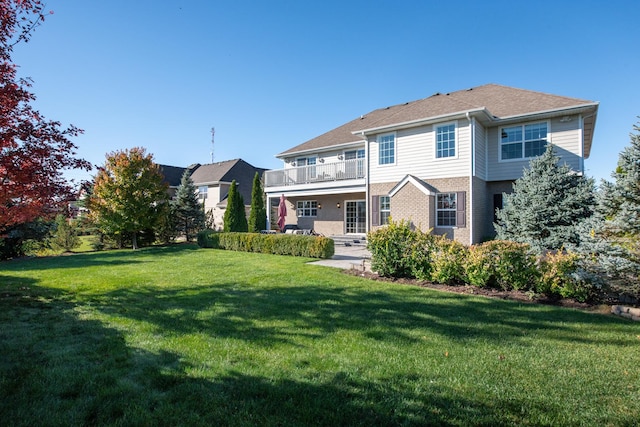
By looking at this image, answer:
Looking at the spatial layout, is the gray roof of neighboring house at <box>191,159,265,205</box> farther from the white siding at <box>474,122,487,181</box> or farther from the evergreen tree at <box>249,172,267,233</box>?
the white siding at <box>474,122,487,181</box>

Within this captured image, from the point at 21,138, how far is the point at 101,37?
499cm

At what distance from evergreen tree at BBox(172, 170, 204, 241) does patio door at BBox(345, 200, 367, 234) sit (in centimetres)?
1158

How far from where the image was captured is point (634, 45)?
31.2ft

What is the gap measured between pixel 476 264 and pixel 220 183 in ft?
92.0

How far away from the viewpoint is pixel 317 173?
64.8 ft

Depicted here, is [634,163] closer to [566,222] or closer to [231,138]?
[566,222]

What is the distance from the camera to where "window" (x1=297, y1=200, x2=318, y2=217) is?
21667mm

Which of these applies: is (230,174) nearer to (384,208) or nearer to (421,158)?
(384,208)

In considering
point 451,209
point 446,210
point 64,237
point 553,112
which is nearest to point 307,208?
point 446,210

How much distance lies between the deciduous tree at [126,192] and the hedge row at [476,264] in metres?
15.0

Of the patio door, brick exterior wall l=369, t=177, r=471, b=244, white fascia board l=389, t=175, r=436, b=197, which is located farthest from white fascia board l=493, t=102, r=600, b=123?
the patio door

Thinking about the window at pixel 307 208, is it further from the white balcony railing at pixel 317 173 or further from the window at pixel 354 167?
the window at pixel 354 167

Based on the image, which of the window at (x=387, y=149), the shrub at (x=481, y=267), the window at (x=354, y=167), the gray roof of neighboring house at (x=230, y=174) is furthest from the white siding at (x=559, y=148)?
the gray roof of neighboring house at (x=230, y=174)

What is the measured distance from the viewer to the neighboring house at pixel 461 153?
13508mm
